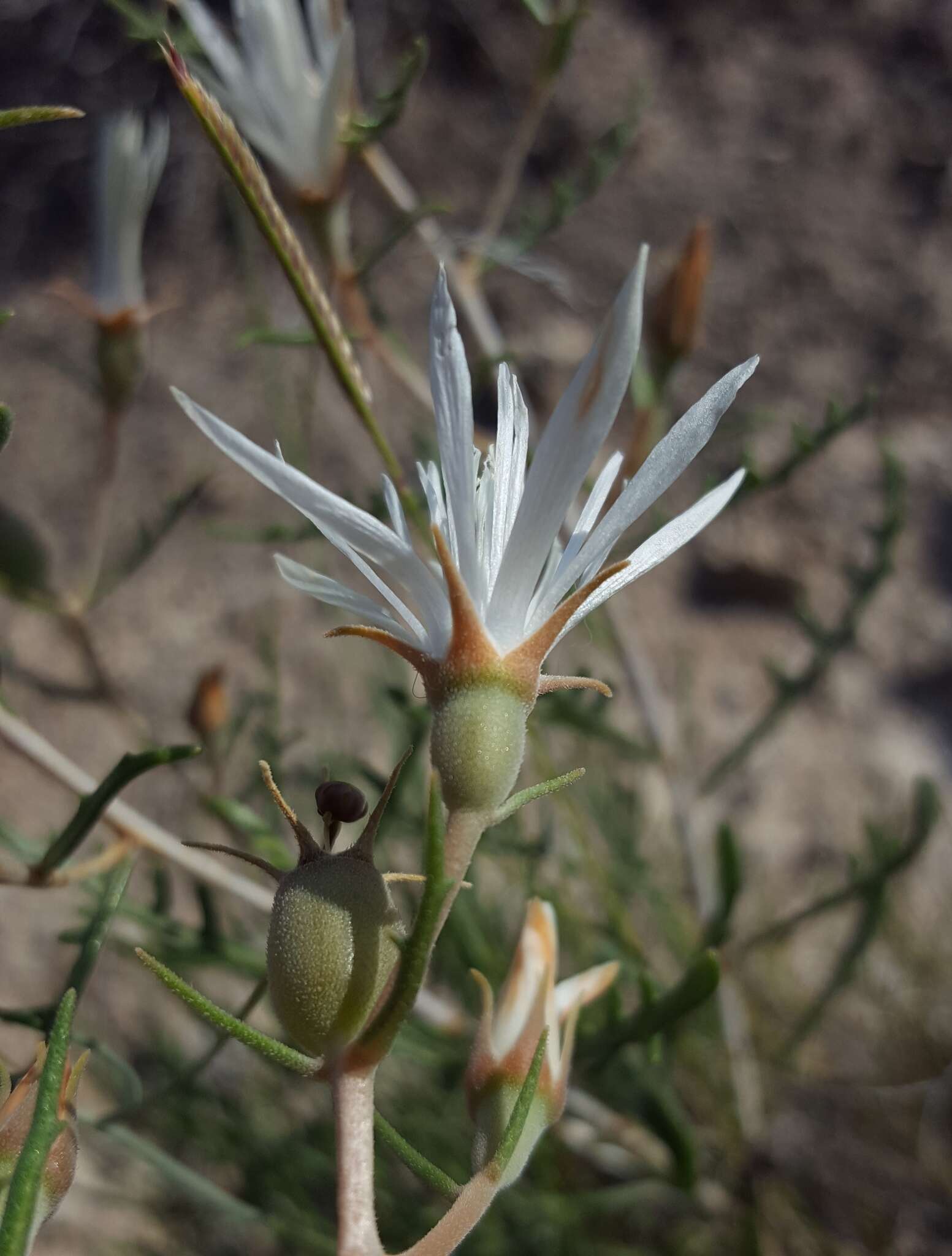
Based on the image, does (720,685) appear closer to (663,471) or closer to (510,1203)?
(510,1203)

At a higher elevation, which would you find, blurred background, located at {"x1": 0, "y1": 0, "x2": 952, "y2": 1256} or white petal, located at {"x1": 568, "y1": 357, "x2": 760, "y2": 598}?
white petal, located at {"x1": 568, "y1": 357, "x2": 760, "y2": 598}

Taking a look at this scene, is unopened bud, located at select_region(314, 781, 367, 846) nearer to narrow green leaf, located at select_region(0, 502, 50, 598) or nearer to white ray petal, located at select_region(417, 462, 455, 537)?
white ray petal, located at select_region(417, 462, 455, 537)

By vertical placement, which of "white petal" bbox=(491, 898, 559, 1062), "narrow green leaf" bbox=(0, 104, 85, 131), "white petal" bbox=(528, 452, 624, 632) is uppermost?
"narrow green leaf" bbox=(0, 104, 85, 131)

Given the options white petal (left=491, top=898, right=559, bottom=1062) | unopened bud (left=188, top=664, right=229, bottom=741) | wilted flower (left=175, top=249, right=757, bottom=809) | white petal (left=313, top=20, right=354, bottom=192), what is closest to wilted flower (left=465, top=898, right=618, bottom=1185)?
white petal (left=491, top=898, right=559, bottom=1062)

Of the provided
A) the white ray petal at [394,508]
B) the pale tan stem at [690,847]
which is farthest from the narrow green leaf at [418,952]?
the pale tan stem at [690,847]

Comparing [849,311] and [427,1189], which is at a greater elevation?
[849,311]

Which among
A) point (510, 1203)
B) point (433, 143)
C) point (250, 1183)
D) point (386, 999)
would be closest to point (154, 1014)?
point (250, 1183)
